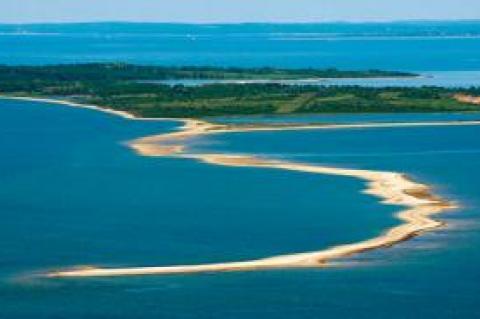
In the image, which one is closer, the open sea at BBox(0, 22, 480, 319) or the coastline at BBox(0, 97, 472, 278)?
the open sea at BBox(0, 22, 480, 319)

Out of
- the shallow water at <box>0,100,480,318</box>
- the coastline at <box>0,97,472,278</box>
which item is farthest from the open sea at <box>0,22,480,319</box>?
the coastline at <box>0,97,472,278</box>

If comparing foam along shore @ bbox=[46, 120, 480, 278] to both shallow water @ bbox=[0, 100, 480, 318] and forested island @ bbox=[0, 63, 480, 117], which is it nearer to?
shallow water @ bbox=[0, 100, 480, 318]

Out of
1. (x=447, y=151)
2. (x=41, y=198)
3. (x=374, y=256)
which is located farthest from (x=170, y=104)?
(x=374, y=256)

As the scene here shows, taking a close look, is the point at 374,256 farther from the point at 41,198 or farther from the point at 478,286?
the point at 41,198

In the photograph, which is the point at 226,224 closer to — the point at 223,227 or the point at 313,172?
the point at 223,227

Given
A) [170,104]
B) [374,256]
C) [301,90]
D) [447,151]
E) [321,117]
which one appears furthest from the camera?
[301,90]

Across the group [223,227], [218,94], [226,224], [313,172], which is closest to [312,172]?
[313,172]
